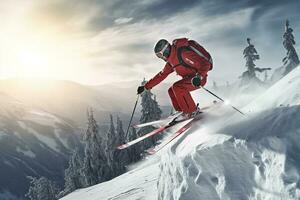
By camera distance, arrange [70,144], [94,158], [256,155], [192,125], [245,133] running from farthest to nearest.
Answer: [70,144] < [94,158] < [192,125] < [245,133] < [256,155]

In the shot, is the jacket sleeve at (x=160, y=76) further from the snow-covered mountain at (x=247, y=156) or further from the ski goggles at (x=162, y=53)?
the snow-covered mountain at (x=247, y=156)

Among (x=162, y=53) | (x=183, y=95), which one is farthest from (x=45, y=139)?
(x=162, y=53)

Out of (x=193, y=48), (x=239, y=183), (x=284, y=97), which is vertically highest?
(x=193, y=48)

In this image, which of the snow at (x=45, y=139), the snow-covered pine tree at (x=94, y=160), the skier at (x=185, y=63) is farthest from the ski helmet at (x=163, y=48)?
the snow at (x=45, y=139)

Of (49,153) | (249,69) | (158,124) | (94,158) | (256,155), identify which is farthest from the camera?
(49,153)

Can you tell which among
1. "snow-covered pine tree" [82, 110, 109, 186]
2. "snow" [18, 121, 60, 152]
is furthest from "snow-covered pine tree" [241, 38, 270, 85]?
"snow" [18, 121, 60, 152]

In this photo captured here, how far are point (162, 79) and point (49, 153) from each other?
161 m

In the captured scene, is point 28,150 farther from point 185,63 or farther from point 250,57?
point 185,63

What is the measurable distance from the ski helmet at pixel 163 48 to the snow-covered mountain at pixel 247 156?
254 cm

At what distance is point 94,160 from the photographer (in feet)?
181

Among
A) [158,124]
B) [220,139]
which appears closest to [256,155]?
[220,139]

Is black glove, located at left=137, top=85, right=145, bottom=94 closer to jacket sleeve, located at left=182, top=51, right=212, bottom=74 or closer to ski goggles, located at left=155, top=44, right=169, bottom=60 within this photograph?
ski goggles, located at left=155, top=44, right=169, bottom=60

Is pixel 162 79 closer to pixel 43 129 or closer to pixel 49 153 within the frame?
pixel 49 153

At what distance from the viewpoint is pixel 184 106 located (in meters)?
10.7
